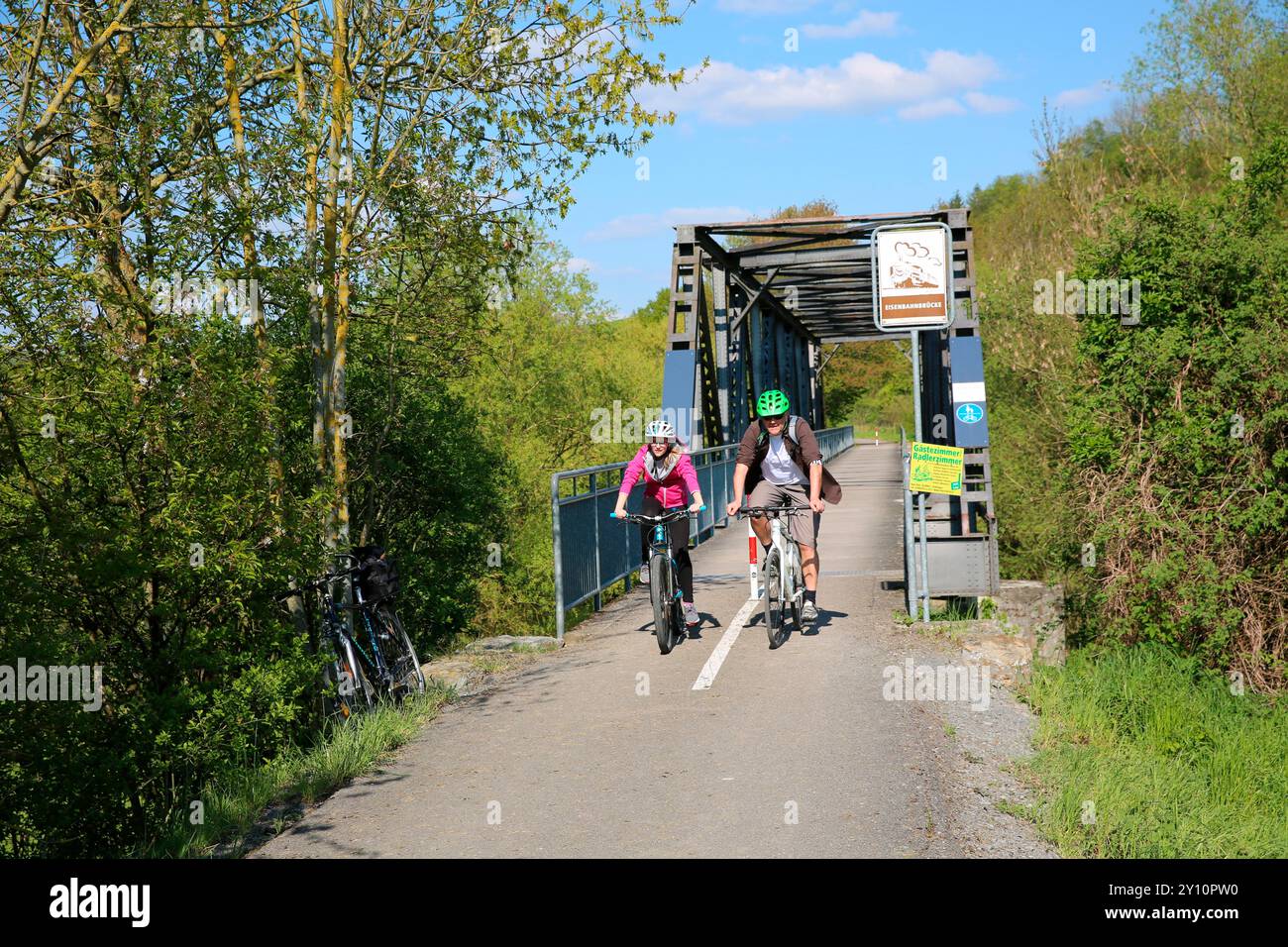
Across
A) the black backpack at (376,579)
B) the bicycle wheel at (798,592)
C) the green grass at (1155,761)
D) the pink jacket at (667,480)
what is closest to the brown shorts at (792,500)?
the bicycle wheel at (798,592)

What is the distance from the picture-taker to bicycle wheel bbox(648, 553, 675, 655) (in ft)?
29.9

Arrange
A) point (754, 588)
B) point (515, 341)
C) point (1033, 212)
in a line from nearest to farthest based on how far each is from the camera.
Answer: point (754, 588)
point (1033, 212)
point (515, 341)

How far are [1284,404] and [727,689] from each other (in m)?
7.39

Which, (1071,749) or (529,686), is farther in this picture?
(529,686)

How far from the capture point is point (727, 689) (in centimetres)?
805

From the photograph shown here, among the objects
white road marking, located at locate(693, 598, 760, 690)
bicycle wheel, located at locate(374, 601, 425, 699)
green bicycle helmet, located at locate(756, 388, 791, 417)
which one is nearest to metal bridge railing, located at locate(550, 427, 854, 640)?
white road marking, located at locate(693, 598, 760, 690)

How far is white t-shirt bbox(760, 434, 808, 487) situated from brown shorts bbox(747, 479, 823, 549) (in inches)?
1.6

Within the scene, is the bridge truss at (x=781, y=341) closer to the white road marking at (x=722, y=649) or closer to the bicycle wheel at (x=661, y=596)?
the white road marking at (x=722, y=649)

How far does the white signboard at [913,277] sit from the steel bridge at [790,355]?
20 centimetres

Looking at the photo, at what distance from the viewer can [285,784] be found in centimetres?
626

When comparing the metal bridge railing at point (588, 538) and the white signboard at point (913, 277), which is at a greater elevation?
the white signboard at point (913, 277)

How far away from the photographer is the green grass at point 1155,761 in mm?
5516
